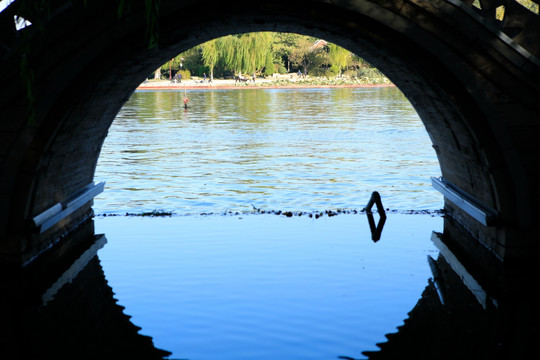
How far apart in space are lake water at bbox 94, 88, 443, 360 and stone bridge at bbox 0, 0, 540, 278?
1.79 meters

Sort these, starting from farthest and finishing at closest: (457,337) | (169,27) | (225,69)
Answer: (225,69)
(169,27)
(457,337)

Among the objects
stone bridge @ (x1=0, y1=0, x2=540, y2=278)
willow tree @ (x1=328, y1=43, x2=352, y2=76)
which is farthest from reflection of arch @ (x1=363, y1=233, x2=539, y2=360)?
willow tree @ (x1=328, y1=43, x2=352, y2=76)

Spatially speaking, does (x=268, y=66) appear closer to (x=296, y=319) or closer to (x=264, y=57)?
(x=264, y=57)

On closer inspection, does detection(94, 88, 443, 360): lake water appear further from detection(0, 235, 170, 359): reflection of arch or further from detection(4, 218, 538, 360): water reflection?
detection(0, 235, 170, 359): reflection of arch

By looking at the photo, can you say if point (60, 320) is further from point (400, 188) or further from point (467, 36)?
point (400, 188)

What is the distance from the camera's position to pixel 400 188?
1983cm

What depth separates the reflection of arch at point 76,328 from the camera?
817 centimetres

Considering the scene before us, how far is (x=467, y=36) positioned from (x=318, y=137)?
77.8 feet

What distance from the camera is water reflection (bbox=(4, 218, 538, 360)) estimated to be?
809 cm

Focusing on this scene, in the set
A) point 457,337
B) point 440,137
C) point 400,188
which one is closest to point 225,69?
point 400,188

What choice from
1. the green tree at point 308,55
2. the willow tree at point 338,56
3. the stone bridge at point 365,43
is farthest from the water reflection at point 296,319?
the green tree at point 308,55

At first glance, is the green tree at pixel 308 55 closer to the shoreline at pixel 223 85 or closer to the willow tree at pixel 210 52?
the shoreline at pixel 223 85

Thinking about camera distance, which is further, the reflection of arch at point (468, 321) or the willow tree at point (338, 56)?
the willow tree at point (338, 56)

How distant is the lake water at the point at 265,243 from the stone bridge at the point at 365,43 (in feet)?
5.86
